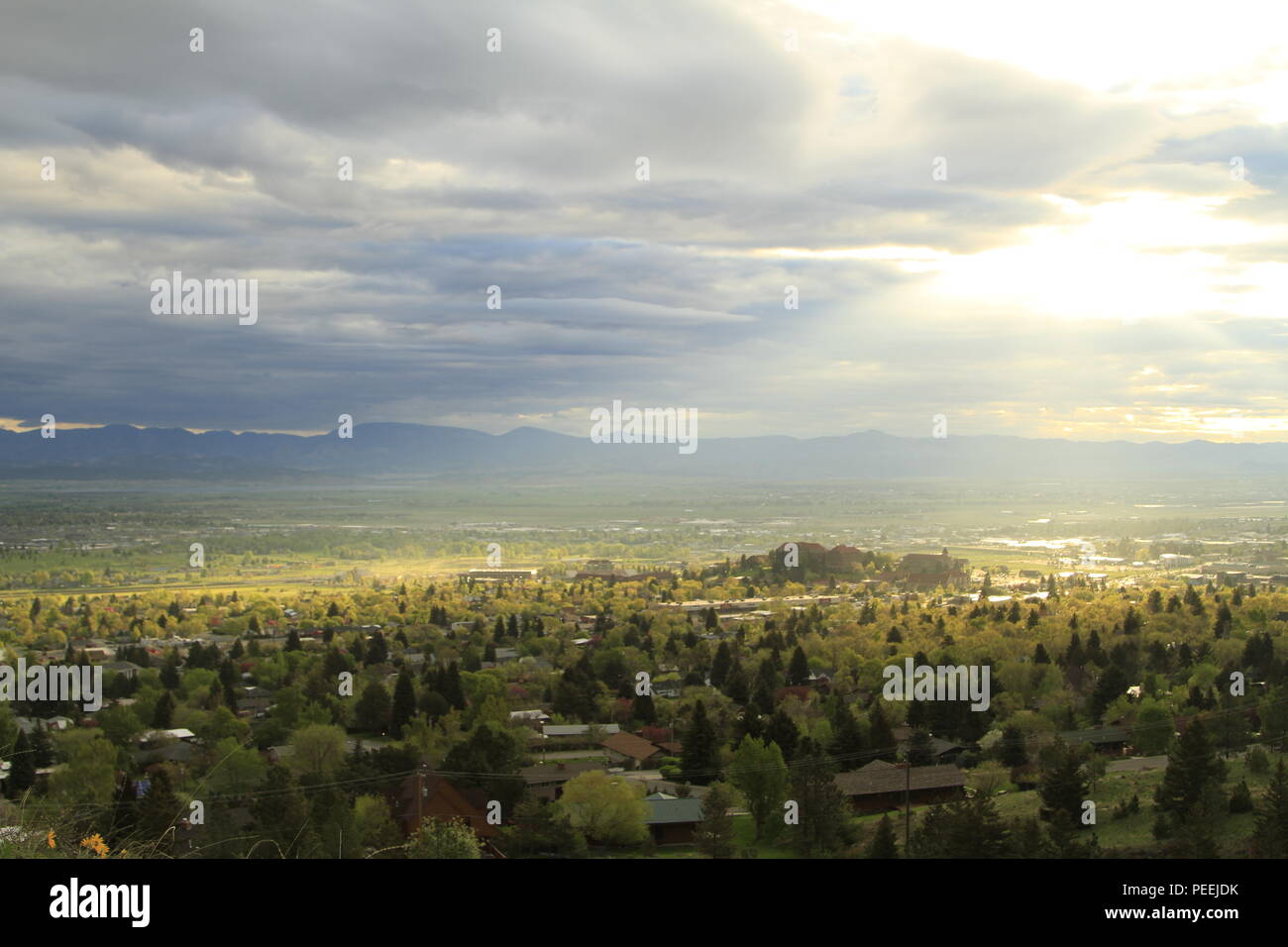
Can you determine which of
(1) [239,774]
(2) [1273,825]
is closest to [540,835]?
(1) [239,774]

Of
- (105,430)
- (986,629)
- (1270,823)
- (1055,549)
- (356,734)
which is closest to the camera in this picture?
(1270,823)

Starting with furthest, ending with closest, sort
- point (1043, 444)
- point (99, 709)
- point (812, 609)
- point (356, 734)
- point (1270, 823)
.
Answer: point (1043, 444), point (812, 609), point (99, 709), point (356, 734), point (1270, 823)

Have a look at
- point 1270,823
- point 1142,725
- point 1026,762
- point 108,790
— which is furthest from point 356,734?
point 1270,823

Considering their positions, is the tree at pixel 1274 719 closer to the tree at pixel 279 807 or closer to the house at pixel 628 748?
the house at pixel 628 748

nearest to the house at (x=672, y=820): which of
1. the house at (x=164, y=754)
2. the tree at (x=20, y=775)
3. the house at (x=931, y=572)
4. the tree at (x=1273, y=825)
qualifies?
the tree at (x=1273, y=825)

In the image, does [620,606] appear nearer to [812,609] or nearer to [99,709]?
[812,609]

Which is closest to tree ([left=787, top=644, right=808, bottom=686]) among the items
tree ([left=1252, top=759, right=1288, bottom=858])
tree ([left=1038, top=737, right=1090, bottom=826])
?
tree ([left=1038, top=737, right=1090, bottom=826])
